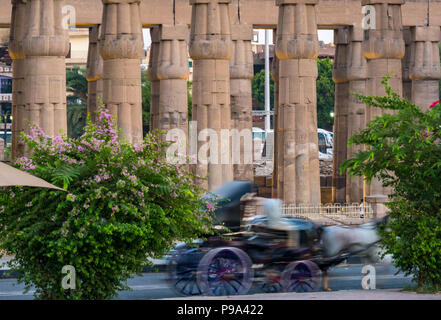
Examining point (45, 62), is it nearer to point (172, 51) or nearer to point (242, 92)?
point (172, 51)

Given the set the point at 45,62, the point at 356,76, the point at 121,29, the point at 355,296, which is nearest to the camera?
the point at 355,296

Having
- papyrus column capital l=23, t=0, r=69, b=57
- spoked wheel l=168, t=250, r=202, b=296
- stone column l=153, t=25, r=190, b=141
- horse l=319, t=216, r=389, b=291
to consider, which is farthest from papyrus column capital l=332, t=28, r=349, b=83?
spoked wheel l=168, t=250, r=202, b=296

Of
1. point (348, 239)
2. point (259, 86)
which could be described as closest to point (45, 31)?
point (348, 239)

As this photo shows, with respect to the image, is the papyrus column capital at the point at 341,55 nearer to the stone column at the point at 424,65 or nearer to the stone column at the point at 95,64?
the stone column at the point at 424,65

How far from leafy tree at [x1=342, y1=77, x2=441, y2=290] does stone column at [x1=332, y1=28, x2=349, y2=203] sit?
91.3 ft

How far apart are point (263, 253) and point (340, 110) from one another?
2901 centimetres

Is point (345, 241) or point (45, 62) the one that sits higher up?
point (45, 62)

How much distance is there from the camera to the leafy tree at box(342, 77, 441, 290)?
64.4 ft

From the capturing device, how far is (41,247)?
16953 mm

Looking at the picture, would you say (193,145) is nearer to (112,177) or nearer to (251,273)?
(251,273)

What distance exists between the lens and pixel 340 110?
1959 inches

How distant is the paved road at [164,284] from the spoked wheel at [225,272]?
2.16 ft

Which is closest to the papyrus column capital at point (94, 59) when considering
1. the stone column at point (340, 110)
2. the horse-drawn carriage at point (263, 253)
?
the stone column at point (340, 110)
